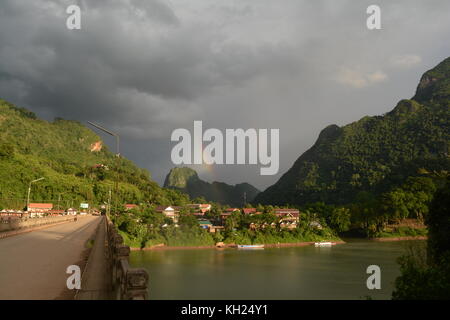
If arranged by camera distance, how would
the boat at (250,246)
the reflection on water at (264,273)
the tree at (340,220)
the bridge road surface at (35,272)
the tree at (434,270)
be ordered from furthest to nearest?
the tree at (340,220)
the boat at (250,246)
the reflection on water at (264,273)
the tree at (434,270)
the bridge road surface at (35,272)

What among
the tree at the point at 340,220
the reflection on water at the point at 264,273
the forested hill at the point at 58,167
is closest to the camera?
the reflection on water at the point at 264,273

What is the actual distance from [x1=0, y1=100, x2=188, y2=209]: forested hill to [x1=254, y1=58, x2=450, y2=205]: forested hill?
53.3m

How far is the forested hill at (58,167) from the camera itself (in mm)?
73688

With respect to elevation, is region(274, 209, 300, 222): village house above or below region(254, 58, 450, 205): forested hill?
below

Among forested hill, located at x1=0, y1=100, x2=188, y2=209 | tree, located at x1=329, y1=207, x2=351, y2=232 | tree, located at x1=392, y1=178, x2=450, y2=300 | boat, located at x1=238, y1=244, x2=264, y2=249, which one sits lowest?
boat, located at x1=238, y1=244, x2=264, y2=249

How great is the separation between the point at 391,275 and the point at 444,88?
498 ft

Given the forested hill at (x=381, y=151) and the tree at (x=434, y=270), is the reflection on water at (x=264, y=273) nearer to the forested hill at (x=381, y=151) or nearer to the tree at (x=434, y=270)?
the tree at (x=434, y=270)

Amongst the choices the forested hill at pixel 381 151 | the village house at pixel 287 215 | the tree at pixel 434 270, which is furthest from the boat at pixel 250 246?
the forested hill at pixel 381 151

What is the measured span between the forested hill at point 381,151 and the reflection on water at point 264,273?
6305cm

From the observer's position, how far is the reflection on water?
30.0 meters

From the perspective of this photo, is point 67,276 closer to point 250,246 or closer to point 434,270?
point 434,270

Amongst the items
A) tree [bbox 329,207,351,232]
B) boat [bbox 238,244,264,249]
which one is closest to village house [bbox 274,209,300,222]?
tree [bbox 329,207,351,232]

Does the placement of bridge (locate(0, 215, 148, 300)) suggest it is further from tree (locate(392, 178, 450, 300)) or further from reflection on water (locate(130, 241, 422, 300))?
reflection on water (locate(130, 241, 422, 300))
